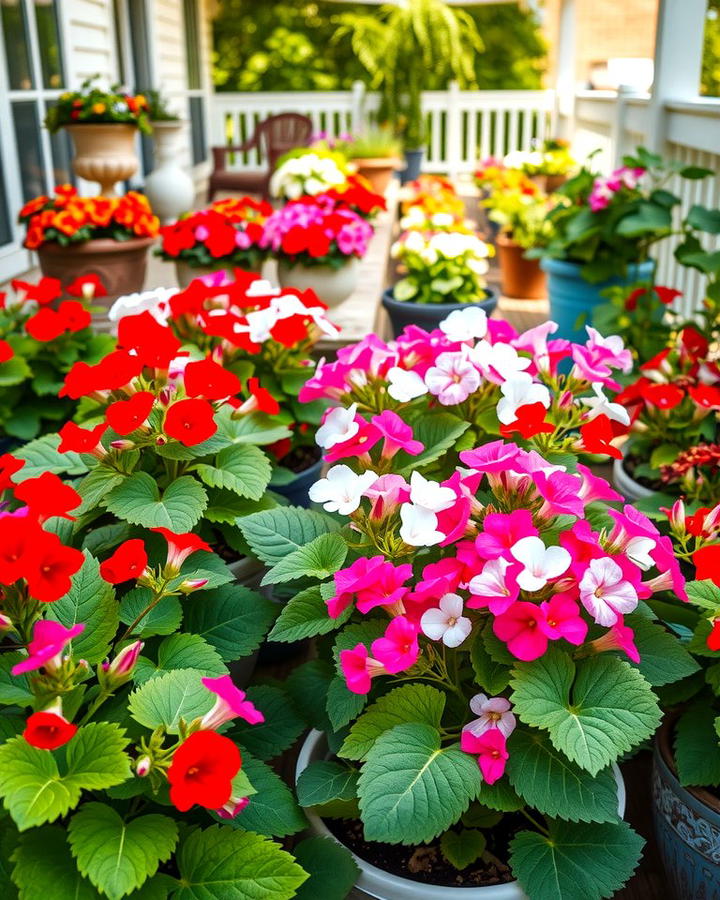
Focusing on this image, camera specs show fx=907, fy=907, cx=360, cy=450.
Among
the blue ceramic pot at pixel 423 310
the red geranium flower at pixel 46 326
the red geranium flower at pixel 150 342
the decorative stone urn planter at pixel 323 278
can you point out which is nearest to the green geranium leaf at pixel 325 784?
the red geranium flower at pixel 150 342

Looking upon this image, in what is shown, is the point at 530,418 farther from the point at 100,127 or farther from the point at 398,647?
the point at 100,127

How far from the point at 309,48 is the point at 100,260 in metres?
9.58

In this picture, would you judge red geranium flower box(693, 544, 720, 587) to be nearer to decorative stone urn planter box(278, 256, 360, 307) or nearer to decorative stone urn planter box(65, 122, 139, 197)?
decorative stone urn planter box(278, 256, 360, 307)

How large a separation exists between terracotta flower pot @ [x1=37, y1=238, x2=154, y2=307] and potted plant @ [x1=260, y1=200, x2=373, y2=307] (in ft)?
2.03

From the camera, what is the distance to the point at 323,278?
256cm

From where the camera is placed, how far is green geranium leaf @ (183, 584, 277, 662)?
1096mm

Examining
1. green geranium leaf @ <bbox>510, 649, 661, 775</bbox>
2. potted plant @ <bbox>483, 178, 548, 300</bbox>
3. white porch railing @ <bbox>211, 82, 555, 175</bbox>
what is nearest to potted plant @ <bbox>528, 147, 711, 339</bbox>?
potted plant @ <bbox>483, 178, 548, 300</bbox>

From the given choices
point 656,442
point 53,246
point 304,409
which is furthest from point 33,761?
point 53,246

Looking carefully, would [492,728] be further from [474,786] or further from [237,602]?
[237,602]

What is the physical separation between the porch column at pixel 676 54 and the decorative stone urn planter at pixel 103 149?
2.06m

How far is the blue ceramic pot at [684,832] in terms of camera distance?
0.99m

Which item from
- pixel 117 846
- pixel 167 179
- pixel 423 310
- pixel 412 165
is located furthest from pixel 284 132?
pixel 117 846

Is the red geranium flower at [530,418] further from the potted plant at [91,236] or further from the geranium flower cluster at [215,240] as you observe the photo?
the potted plant at [91,236]

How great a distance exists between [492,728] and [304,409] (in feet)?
2.94
